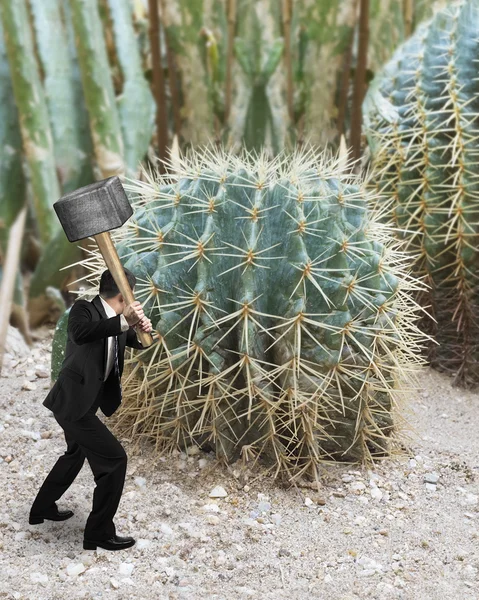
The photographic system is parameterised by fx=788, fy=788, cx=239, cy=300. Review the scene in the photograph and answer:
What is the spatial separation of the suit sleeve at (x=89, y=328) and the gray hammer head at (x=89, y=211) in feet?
0.52

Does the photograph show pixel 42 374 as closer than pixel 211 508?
No

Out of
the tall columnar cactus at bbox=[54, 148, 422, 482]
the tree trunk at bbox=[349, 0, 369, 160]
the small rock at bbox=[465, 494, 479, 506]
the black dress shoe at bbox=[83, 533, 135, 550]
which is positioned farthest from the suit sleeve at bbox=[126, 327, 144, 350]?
the tree trunk at bbox=[349, 0, 369, 160]

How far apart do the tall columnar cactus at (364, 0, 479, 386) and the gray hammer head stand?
1335 millimetres

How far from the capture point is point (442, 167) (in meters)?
2.46

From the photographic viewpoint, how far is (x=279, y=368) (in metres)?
1.74

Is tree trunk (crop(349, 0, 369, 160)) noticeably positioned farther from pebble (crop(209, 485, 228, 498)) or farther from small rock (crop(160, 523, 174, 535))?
small rock (crop(160, 523, 174, 535))

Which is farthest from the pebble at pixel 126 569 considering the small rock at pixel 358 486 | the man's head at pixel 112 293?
the small rock at pixel 358 486

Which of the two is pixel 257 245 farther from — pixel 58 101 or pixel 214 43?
pixel 214 43

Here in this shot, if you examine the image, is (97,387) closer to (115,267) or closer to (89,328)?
(89,328)

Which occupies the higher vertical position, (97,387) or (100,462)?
(97,387)

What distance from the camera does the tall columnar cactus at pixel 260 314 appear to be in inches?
69.0

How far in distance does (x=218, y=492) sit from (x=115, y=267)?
0.63 m

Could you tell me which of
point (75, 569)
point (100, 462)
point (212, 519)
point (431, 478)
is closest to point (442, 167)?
point (431, 478)

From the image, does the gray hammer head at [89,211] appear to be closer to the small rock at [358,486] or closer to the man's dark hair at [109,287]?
the man's dark hair at [109,287]
